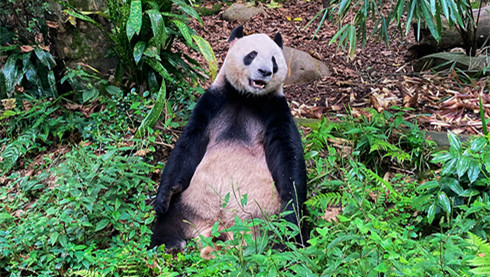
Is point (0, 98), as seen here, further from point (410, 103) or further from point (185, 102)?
point (410, 103)

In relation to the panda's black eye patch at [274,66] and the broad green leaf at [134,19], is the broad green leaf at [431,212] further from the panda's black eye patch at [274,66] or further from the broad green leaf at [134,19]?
the broad green leaf at [134,19]

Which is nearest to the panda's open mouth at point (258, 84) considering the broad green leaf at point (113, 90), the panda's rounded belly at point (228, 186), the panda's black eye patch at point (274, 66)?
the panda's black eye patch at point (274, 66)

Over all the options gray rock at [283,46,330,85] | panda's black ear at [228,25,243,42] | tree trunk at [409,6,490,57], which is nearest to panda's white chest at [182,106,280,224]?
panda's black ear at [228,25,243,42]

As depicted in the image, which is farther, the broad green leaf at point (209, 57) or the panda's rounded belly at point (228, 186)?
the broad green leaf at point (209, 57)

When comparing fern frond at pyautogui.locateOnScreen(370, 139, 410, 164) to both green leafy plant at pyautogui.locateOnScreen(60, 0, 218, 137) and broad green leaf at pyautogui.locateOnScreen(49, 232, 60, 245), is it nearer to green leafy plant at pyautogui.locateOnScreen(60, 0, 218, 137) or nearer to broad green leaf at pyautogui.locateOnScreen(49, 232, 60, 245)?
green leafy plant at pyautogui.locateOnScreen(60, 0, 218, 137)

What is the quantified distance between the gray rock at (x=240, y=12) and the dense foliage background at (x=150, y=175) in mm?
3844

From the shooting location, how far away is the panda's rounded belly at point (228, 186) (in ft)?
9.88

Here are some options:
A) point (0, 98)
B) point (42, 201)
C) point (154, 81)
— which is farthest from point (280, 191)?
point (0, 98)

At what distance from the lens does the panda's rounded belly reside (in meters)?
3.01

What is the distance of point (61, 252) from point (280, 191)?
148 cm

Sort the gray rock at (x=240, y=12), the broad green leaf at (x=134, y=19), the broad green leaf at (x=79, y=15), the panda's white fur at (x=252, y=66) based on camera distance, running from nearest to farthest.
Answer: the panda's white fur at (x=252, y=66) < the broad green leaf at (x=134, y=19) < the broad green leaf at (x=79, y=15) < the gray rock at (x=240, y=12)

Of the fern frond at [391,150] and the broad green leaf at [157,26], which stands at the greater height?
the broad green leaf at [157,26]

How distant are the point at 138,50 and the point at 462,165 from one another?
10.1 feet

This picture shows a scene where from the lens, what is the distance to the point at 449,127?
4387 millimetres
